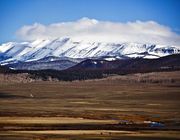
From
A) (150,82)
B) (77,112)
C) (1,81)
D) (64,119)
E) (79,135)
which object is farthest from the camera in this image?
(150,82)

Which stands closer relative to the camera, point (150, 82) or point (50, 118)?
point (50, 118)

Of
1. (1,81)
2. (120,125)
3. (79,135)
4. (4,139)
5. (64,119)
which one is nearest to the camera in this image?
(4,139)

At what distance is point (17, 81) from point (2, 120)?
399ft

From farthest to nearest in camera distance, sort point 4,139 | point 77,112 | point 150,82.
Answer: point 150,82 → point 77,112 → point 4,139

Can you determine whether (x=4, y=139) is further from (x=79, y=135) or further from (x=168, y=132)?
(x=168, y=132)

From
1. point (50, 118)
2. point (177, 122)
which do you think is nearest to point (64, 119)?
point (50, 118)

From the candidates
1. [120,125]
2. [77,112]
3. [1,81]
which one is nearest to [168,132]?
[120,125]

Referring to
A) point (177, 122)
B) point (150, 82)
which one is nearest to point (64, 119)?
point (177, 122)

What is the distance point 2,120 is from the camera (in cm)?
6272

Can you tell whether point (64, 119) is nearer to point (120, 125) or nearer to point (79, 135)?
point (120, 125)

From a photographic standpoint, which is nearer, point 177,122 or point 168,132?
point 168,132

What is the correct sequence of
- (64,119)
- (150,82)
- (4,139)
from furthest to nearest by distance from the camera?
1. (150,82)
2. (64,119)
3. (4,139)

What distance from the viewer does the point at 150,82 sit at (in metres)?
194

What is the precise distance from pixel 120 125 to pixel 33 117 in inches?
490
